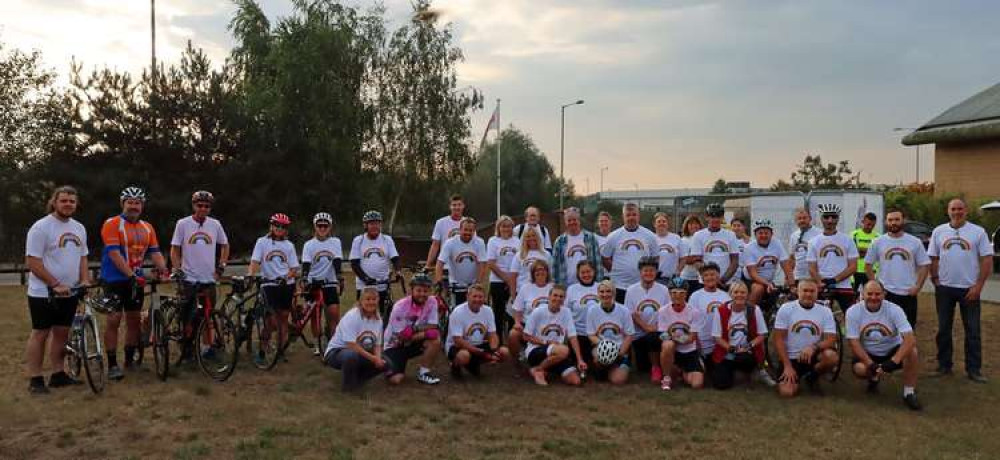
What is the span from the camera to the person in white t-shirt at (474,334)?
7070mm

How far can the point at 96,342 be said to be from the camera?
6242mm

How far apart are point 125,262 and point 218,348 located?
44.7 inches

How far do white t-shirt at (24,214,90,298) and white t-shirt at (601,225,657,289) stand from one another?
5054mm

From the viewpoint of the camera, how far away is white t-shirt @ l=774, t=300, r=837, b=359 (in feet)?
21.9

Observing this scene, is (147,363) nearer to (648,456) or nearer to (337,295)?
(337,295)

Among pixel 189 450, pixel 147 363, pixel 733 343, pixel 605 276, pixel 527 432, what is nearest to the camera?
pixel 189 450

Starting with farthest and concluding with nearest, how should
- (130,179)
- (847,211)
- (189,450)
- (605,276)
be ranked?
(130,179)
(847,211)
(605,276)
(189,450)

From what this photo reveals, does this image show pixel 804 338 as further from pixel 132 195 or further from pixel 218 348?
pixel 132 195

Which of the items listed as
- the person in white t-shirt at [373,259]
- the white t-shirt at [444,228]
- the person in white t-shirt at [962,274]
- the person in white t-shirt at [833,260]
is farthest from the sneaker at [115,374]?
the person in white t-shirt at [962,274]

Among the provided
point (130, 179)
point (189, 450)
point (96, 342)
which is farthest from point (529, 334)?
point (130, 179)

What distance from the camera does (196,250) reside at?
285 inches

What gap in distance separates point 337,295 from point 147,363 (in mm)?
2009

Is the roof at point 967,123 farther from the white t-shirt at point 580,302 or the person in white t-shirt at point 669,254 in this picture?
the white t-shirt at point 580,302

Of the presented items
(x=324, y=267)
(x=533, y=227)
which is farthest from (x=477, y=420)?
(x=324, y=267)
